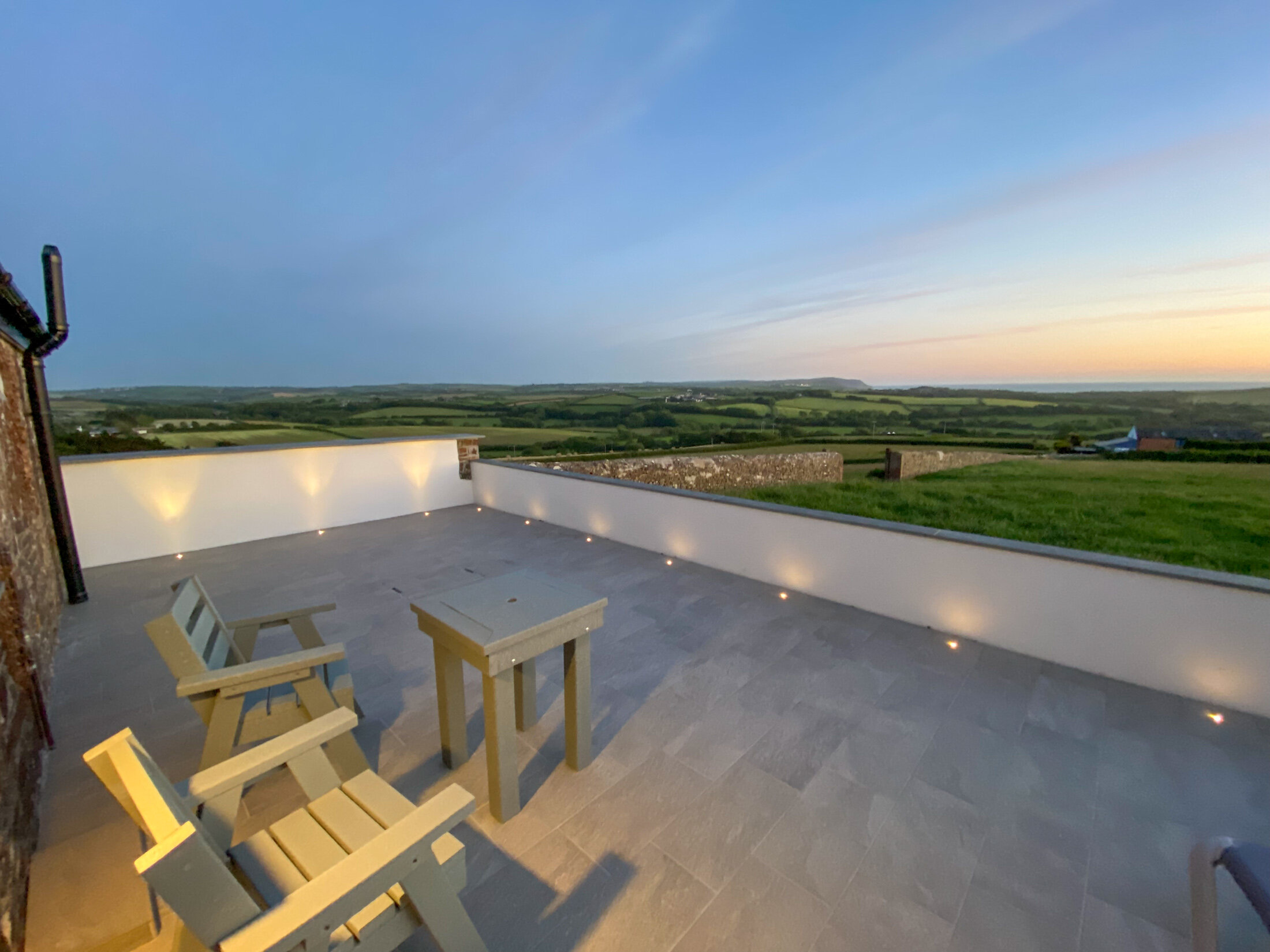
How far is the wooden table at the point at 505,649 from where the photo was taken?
168 cm

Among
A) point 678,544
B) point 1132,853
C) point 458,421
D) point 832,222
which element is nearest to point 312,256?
point 458,421

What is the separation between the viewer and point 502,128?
1064cm

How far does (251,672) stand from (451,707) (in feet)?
2.44

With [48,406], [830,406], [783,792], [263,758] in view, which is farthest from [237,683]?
[830,406]

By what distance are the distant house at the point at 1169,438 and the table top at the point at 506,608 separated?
13061 millimetres

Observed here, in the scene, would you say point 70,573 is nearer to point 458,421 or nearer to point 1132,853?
point 1132,853

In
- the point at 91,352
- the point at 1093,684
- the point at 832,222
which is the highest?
the point at 832,222

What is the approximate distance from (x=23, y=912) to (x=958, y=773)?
3371 mm

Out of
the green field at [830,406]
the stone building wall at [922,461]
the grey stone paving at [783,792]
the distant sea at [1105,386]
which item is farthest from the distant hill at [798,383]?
the grey stone paving at [783,792]

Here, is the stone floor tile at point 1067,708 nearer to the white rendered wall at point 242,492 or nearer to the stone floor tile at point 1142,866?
the stone floor tile at point 1142,866

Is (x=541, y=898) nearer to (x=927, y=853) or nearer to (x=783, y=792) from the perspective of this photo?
(x=783, y=792)

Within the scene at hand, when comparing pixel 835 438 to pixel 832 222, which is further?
pixel 835 438

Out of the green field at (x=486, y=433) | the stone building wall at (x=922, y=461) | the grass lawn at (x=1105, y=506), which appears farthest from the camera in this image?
the stone building wall at (x=922, y=461)

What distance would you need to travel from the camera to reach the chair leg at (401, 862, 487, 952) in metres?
1.07
